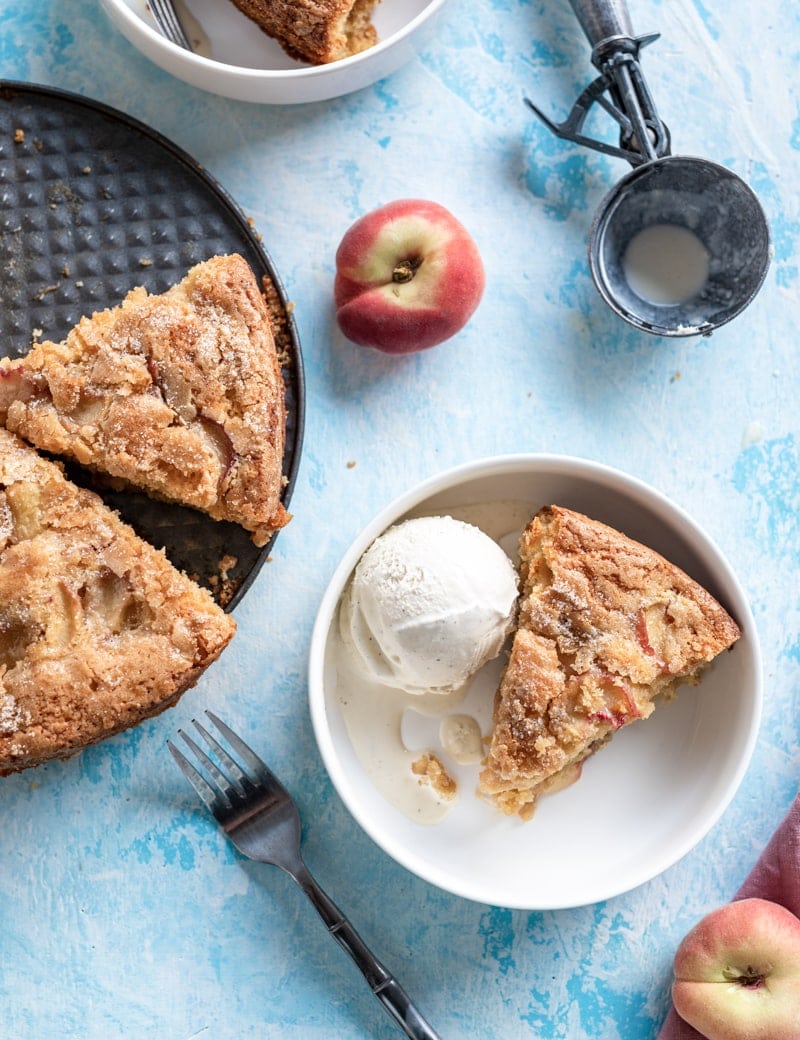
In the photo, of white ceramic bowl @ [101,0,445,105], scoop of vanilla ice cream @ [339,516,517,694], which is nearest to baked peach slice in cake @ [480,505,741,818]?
scoop of vanilla ice cream @ [339,516,517,694]

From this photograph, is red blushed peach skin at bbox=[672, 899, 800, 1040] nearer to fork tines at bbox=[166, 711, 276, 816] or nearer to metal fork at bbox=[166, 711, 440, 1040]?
metal fork at bbox=[166, 711, 440, 1040]

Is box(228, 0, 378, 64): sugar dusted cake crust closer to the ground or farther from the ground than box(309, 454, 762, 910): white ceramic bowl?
farther from the ground

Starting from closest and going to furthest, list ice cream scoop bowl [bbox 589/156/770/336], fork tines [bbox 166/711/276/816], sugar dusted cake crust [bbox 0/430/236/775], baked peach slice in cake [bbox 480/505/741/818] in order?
sugar dusted cake crust [bbox 0/430/236/775], baked peach slice in cake [bbox 480/505/741/818], fork tines [bbox 166/711/276/816], ice cream scoop bowl [bbox 589/156/770/336]

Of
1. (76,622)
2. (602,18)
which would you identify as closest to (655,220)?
(602,18)

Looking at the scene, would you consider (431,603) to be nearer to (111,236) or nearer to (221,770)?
(221,770)

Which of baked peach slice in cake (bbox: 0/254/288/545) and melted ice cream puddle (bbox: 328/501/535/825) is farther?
melted ice cream puddle (bbox: 328/501/535/825)

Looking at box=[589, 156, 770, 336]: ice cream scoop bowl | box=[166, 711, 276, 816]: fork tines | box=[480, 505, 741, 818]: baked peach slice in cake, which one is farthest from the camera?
box=[589, 156, 770, 336]: ice cream scoop bowl

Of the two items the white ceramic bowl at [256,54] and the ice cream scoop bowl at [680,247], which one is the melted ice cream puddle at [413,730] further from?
the white ceramic bowl at [256,54]

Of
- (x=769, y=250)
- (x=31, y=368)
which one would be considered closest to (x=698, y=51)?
(x=769, y=250)
